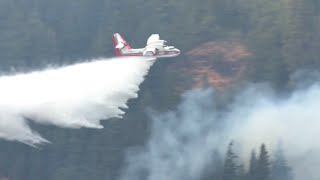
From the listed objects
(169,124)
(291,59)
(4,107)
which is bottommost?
(4,107)

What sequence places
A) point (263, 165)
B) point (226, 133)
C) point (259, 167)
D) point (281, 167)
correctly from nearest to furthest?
point (281, 167), point (263, 165), point (259, 167), point (226, 133)

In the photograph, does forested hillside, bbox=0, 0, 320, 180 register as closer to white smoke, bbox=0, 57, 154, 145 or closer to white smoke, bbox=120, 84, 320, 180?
white smoke, bbox=120, 84, 320, 180

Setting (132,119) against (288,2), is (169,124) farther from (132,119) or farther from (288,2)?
(288,2)

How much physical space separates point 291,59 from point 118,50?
52.7 ft

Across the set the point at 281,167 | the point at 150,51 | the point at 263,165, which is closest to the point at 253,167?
the point at 263,165

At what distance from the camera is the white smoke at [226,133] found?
6162 cm

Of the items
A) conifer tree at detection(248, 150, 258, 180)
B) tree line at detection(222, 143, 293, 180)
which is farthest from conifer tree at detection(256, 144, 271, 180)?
conifer tree at detection(248, 150, 258, 180)

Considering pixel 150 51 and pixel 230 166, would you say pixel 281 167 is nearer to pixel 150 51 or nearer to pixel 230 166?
pixel 230 166

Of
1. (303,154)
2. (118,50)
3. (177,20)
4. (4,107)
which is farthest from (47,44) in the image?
(303,154)

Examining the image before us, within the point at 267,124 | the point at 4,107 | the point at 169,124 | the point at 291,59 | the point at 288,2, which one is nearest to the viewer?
the point at 4,107

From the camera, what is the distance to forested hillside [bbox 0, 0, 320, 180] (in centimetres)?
7088

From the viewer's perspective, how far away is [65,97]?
61.3 metres

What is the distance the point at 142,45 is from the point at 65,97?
22250mm

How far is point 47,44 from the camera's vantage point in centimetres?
8331
